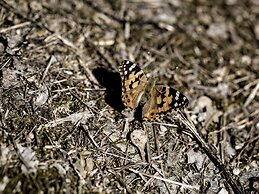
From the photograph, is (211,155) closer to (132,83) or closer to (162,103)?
(162,103)

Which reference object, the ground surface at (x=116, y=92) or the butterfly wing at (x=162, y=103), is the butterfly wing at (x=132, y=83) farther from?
the ground surface at (x=116, y=92)

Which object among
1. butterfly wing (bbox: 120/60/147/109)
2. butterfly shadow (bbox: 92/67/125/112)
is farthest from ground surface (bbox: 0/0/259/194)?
butterfly wing (bbox: 120/60/147/109)

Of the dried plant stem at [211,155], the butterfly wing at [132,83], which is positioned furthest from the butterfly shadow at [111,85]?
the dried plant stem at [211,155]

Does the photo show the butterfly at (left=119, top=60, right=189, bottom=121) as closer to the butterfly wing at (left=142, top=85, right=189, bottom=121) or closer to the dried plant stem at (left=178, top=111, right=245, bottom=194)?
the butterfly wing at (left=142, top=85, right=189, bottom=121)

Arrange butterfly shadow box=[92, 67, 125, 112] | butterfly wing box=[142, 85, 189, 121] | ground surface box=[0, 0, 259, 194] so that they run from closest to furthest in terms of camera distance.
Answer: ground surface box=[0, 0, 259, 194] < butterfly wing box=[142, 85, 189, 121] < butterfly shadow box=[92, 67, 125, 112]

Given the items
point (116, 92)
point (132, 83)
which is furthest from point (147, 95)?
point (116, 92)

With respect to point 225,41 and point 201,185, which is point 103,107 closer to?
point 201,185
